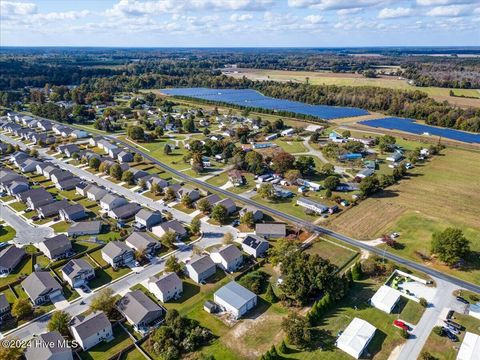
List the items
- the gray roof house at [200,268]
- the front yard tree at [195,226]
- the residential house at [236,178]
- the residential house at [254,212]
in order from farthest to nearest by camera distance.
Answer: the residential house at [236,178], the residential house at [254,212], the front yard tree at [195,226], the gray roof house at [200,268]

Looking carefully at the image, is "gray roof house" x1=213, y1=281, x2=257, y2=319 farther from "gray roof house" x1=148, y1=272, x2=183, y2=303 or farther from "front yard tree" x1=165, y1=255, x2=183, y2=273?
"front yard tree" x1=165, y1=255, x2=183, y2=273

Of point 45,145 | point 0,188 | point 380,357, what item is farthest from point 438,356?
point 45,145

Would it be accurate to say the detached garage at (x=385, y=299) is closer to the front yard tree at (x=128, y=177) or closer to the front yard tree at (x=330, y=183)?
the front yard tree at (x=330, y=183)

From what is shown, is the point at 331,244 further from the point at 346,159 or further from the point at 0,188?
the point at 0,188

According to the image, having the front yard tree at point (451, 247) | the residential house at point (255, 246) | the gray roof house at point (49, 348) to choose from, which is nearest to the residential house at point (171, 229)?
the residential house at point (255, 246)

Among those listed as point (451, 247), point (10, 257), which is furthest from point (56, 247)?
point (451, 247)

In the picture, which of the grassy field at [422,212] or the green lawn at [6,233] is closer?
the grassy field at [422,212]

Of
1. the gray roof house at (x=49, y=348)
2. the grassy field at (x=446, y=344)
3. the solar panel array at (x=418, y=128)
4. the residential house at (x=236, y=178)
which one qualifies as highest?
the solar panel array at (x=418, y=128)
